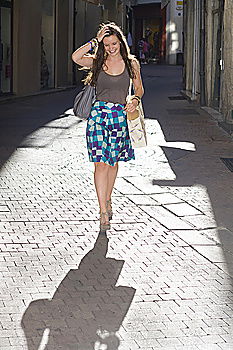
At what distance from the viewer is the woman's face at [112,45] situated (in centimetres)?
697

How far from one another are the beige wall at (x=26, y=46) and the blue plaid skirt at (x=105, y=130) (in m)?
15.6

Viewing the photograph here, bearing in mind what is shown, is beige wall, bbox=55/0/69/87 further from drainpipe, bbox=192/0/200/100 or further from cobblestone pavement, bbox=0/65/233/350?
cobblestone pavement, bbox=0/65/233/350

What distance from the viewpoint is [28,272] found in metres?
5.83

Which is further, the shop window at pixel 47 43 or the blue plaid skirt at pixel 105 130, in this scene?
the shop window at pixel 47 43

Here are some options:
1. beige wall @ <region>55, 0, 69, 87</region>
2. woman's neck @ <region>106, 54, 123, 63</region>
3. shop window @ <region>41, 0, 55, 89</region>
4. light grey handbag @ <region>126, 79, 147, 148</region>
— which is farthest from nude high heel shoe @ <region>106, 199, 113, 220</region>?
beige wall @ <region>55, 0, 69, 87</region>

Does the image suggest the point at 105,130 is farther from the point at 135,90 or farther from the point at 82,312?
the point at 82,312

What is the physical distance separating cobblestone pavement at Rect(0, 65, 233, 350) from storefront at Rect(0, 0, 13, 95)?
9.83 meters

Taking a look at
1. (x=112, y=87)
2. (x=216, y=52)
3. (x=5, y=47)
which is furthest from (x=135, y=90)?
(x=5, y=47)

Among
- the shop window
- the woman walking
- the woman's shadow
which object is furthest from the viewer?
the shop window

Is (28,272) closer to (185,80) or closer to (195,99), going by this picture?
(195,99)

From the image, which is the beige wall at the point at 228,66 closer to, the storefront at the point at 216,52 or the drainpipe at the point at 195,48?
the storefront at the point at 216,52

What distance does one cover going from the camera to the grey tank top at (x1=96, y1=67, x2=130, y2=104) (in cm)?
712

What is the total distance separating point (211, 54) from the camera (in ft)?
62.2

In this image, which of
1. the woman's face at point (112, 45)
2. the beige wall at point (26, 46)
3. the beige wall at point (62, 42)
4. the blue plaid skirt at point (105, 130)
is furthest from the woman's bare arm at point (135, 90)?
the beige wall at point (62, 42)
